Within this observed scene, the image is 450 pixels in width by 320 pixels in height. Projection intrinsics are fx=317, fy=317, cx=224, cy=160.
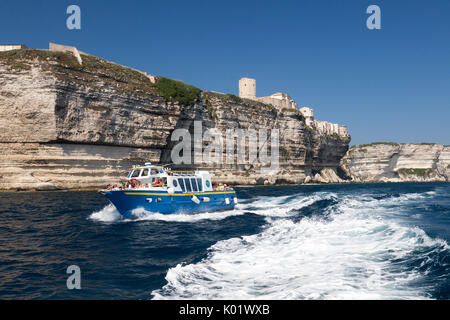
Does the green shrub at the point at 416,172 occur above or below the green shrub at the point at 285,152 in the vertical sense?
below

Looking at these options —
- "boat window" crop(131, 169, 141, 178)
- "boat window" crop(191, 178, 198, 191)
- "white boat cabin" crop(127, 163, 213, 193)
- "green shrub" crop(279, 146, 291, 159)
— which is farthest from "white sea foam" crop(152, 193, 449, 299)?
"green shrub" crop(279, 146, 291, 159)

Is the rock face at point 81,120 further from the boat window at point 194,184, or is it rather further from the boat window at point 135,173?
the boat window at point 194,184

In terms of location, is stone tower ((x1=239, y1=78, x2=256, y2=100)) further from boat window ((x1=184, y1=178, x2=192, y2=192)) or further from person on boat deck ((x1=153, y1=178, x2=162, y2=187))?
person on boat deck ((x1=153, y1=178, x2=162, y2=187))

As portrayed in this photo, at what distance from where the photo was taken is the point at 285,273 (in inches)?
429

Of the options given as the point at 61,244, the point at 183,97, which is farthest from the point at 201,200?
the point at 183,97

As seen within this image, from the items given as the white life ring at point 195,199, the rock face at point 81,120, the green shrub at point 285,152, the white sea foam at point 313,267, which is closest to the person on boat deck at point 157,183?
the white life ring at point 195,199

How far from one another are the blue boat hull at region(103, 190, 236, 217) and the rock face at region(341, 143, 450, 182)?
5115 inches

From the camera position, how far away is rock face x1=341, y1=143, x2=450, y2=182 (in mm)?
144375

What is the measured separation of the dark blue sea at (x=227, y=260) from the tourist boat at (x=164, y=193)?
2.25 meters

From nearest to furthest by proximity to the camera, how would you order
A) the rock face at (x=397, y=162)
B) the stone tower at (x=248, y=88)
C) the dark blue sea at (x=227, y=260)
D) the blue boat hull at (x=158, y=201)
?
the dark blue sea at (x=227, y=260) → the blue boat hull at (x=158, y=201) → the stone tower at (x=248, y=88) → the rock face at (x=397, y=162)

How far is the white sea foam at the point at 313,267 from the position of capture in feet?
29.7

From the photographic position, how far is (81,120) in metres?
53.8

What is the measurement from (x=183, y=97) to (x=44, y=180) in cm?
3104
